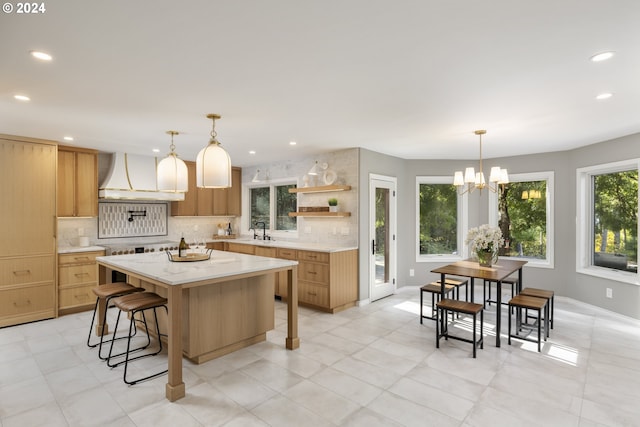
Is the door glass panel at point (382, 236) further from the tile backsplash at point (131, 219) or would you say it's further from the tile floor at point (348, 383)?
the tile backsplash at point (131, 219)

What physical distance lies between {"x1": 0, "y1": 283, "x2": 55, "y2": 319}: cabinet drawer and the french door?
4.47m

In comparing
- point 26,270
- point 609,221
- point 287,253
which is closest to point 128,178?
point 26,270

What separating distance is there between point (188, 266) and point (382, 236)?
329cm

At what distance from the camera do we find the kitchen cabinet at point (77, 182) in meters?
4.86

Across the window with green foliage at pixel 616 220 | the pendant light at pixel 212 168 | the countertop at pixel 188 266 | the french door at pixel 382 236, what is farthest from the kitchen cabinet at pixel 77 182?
the window with green foliage at pixel 616 220

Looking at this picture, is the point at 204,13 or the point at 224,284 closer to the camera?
the point at 204,13

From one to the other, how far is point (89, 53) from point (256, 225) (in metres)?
4.99

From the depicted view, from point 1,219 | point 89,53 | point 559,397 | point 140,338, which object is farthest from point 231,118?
point 559,397

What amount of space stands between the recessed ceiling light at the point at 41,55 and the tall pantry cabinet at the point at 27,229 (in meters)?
2.89

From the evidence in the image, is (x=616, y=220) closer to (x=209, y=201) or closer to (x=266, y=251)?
(x=266, y=251)

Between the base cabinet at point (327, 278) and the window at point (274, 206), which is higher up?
the window at point (274, 206)

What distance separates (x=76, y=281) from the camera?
15.5ft

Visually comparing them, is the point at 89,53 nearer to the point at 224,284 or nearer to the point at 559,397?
the point at 224,284

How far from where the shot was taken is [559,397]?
2.58 meters
